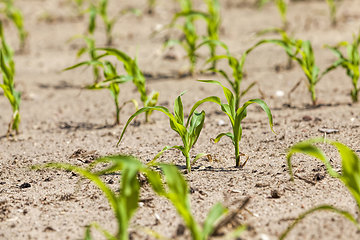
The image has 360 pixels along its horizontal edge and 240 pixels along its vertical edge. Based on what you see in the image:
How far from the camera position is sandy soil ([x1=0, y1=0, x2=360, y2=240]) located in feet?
7.70

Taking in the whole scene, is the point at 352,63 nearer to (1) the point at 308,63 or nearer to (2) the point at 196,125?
(1) the point at 308,63

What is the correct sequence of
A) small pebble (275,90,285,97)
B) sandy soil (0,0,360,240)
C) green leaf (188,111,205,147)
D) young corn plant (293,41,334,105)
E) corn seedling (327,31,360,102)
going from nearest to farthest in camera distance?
sandy soil (0,0,360,240) → green leaf (188,111,205,147) → corn seedling (327,31,360,102) → young corn plant (293,41,334,105) → small pebble (275,90,285,97)

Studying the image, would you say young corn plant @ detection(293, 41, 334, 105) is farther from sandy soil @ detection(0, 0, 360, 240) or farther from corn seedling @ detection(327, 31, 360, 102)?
sandy soil @ detection(0, 0, 360, 240)

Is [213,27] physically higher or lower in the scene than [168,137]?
higher

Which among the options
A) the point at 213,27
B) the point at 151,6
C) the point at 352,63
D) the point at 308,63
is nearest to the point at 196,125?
the point at 308,63

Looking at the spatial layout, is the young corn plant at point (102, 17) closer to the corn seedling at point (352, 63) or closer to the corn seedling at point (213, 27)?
the corn seedling at point (213, 27)

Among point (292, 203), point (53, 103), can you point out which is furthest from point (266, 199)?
point (53, 103)

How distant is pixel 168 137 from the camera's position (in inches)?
139

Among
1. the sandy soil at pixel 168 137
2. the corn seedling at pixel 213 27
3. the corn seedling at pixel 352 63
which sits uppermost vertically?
the corn seedling at pixel 213 27

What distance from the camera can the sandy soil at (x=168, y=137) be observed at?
2.35 meters

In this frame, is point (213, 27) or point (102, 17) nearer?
point (213, 27)

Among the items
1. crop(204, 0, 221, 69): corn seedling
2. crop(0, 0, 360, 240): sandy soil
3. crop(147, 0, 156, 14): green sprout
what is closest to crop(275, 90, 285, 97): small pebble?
crop(0, 0, 360, 240): sandy soil

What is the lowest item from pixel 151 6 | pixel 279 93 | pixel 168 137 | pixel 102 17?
pixel 168 137

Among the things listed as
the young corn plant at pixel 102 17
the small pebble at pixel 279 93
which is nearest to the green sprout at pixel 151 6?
the young corn plant at pixel 102 17
